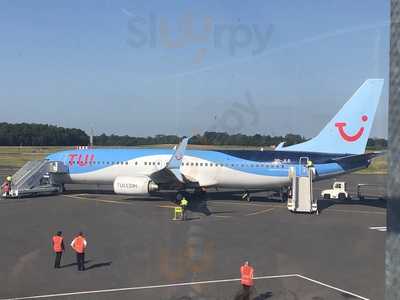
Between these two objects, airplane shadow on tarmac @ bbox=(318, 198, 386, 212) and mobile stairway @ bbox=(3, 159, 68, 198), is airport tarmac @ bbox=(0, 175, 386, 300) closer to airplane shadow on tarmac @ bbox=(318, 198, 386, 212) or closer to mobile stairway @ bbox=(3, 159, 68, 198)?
airplane shadow on tarmac @ bbox=(318, 198, 386, 212)

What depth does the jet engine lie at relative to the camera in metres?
38.9

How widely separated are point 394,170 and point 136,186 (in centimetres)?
3666

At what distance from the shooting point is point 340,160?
130 feet

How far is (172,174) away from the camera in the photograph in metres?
40.0

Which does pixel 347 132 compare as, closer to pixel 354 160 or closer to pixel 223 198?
pixel 354 160

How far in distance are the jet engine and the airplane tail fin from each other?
12646mm

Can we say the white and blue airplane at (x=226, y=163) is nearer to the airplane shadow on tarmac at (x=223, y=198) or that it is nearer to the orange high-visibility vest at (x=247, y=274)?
the airplane shadow on tarmac at (x=223, y=198)

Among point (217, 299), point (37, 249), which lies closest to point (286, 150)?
point (37, 249)

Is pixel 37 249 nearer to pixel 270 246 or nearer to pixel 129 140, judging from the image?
pixel 129 140

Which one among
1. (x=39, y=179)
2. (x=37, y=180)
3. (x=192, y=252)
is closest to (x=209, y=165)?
(x=39, y=179)

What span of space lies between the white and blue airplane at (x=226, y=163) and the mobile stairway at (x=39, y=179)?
2.57ft

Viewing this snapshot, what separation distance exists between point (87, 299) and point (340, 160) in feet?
96.5

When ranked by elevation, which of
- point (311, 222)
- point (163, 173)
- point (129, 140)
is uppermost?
point (129, 140)

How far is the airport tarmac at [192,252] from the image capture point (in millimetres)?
16156
